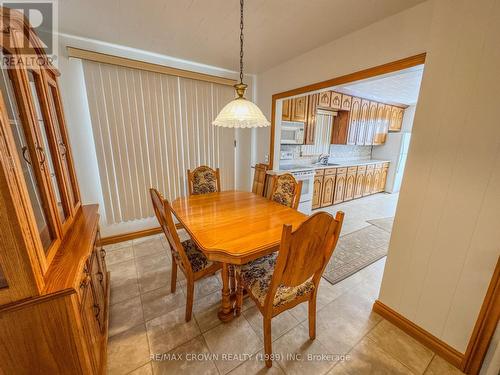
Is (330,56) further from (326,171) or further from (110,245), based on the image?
(110,245)

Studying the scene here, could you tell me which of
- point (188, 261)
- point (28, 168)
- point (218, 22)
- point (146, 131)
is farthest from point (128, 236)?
point (218, 22)

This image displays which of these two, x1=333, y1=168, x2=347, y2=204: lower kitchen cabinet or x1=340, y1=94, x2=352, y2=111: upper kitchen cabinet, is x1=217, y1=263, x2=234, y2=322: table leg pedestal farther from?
x1=340, y1=94, x2=352, y2=111: upper kitchen cabinet

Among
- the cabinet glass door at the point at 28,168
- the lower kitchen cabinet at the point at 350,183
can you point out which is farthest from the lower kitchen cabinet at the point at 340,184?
the cabinet glass door at the point at 28,168

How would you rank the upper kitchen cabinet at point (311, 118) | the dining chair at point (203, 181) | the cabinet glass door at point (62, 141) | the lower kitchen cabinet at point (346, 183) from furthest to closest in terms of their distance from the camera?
1. the lower kitchen cabinet at point (346, 183)
2. the upper kitchen cabinet at point (311, 118)
3. the dining chair at point (203, 181)
4. the cabinet glass door at point (62, 141)

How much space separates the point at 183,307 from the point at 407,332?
1.78 m

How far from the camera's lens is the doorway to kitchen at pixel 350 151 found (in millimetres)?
2727

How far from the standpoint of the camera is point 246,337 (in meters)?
1.47

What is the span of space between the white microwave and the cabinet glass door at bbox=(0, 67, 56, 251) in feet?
10.1

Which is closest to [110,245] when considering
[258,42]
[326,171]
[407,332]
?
[258,42]

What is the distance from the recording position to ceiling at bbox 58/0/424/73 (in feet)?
5.08

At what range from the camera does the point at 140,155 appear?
2.67 m

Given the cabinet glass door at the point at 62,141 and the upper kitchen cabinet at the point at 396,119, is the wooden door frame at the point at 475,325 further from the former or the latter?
the upper kitchen cabinet at the point at 396,119

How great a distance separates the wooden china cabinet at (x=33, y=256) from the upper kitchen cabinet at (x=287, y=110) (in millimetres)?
2885

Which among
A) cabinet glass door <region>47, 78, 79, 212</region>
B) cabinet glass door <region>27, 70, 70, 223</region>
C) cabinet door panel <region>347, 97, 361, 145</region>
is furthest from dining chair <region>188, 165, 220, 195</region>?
cabinet door panel <region>347, 97, 361, 145</region>
